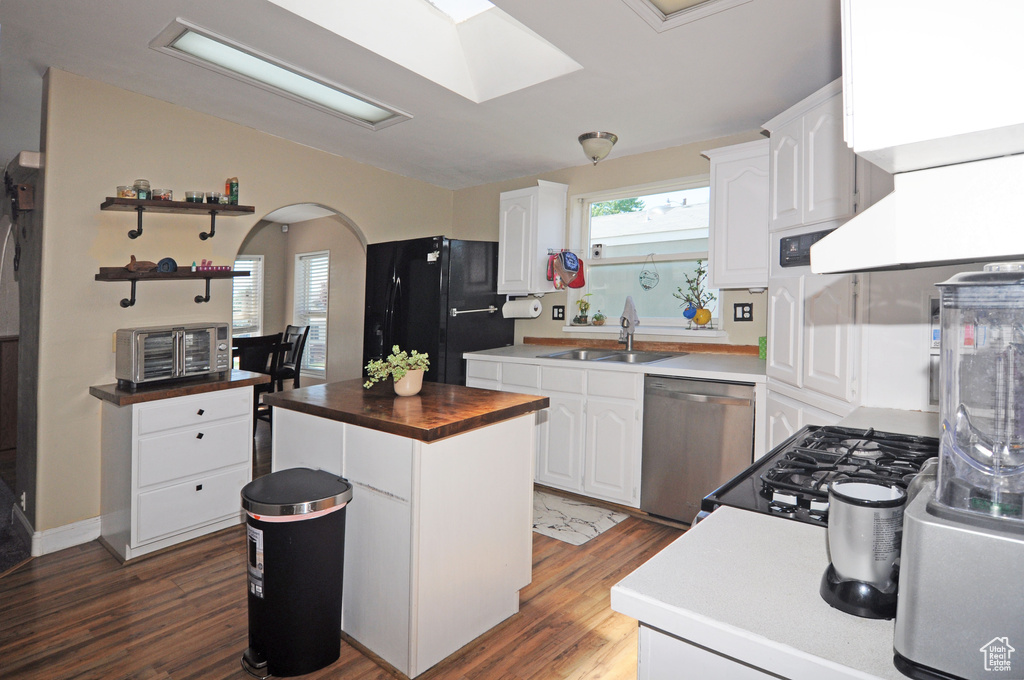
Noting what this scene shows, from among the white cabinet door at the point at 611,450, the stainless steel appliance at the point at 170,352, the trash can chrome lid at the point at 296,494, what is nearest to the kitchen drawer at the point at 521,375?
the white cabinet door at the point at 611,450

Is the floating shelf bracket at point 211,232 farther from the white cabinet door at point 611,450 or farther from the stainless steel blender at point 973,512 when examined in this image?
the stainless steel blender at point 973,512

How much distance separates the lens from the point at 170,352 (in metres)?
2.98

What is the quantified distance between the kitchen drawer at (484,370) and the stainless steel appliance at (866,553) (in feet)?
10.7

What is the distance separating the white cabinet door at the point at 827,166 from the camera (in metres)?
2.15

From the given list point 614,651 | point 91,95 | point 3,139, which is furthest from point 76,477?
point 614,651

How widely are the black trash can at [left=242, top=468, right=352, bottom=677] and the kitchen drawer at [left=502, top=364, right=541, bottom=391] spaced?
1.95m

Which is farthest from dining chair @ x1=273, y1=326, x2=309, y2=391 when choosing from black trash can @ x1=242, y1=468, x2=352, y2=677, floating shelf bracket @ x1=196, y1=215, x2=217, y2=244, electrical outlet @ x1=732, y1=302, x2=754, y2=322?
electrical outlet @ x1=732, y1=302, x2=754, y2=322

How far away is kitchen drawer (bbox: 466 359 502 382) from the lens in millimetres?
3934

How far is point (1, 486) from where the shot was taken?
3961mm

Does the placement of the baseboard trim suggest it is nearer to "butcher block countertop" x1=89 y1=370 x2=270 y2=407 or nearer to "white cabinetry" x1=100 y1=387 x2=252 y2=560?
"white cabinetry" x1=100 y1=387 x2=252 y2=560

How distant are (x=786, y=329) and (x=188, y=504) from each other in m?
3.23

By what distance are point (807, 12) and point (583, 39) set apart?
870mm

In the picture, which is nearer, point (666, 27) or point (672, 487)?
point (666, 27)

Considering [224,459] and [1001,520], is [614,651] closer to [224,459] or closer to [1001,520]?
[1001,520]
